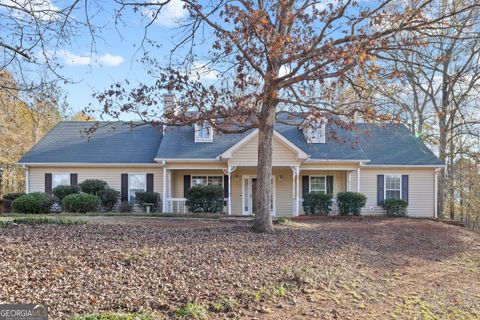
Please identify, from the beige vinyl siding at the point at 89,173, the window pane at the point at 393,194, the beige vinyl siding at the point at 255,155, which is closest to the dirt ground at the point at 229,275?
the beige vinyl siding at the point at 255,155

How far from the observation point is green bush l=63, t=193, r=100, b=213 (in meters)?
15.6

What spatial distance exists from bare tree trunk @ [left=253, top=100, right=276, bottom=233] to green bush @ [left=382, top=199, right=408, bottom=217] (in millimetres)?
9928

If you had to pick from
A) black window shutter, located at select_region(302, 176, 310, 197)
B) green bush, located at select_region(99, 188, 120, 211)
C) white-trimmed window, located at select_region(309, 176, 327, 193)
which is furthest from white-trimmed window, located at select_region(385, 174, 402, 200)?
green bush, located at select_region(99, 188, 120, 211)

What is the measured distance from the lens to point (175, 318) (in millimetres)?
4035

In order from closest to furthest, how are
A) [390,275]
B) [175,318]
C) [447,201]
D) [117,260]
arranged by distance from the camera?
[175,318]
[117,260]
[390,275]
[447,201]

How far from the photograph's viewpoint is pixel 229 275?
5.72m

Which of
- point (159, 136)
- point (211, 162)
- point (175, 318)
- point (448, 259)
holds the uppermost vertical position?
point (159, 136)

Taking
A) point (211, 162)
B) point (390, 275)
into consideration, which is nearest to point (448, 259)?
point (390, 275)

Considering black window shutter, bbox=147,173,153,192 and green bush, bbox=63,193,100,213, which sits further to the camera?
black window shutter, bbox=147,173,153,192

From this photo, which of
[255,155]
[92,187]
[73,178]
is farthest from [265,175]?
[73,178]

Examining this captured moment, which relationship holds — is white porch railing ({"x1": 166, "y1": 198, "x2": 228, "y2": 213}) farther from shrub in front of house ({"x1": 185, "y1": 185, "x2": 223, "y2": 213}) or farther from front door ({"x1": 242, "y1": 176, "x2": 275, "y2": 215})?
front door ({"x1": 242, "y1": 176, "x2": 275, "y2": 215})

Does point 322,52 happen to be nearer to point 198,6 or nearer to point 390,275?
point 198,6

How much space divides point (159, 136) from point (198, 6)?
12.5 m

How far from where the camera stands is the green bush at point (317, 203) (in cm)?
1723
